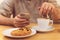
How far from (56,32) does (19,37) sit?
0.98ft

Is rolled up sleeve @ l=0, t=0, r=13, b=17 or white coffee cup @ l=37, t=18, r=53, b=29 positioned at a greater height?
rolled up sleeve @ l=0, t=0, r=13, b=17

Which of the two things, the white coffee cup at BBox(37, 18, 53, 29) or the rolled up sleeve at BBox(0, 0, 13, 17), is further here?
the rolled up sleeve at BBox(0, 0, 13, 17)

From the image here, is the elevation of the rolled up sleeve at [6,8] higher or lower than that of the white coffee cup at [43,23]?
higher

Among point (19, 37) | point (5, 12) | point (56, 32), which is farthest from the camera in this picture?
point (5, 12)

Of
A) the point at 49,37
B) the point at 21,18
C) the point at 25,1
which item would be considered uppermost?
the point at 25,1

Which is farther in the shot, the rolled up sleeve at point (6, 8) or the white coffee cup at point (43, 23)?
the rolled up sleeve at point (6, 8)

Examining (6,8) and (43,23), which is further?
(6,8)

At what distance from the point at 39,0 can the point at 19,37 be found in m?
0.83

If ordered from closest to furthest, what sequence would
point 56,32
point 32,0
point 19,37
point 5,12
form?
point 19,37 < point 56,32 < point 5,12 < point 32,0

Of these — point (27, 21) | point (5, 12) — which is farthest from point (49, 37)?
point (5, 12)

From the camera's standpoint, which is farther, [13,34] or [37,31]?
[37,31]

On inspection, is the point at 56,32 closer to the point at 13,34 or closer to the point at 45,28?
the point at 45,28

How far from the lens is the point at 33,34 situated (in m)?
1.00

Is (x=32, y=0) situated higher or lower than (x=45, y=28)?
higher
